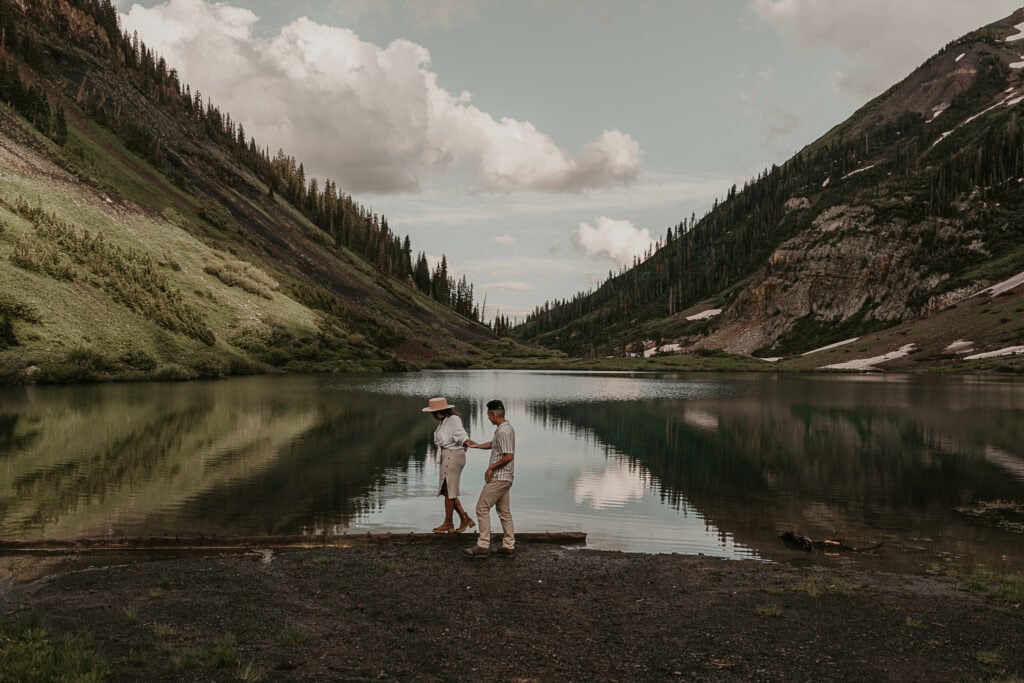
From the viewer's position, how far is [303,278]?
137 m

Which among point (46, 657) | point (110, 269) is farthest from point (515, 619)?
point (110, 269)

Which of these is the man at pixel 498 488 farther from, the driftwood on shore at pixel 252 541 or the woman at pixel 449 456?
the woman at pixel 449 456

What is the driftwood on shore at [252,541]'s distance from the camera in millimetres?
15625

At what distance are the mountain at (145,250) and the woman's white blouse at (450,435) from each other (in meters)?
54.0

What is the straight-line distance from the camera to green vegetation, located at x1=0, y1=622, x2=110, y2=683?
8.32m

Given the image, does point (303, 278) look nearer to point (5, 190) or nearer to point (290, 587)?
point (5, 190)

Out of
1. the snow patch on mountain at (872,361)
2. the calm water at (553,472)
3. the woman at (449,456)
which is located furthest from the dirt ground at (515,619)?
the snow patch on mountain at (872,361)

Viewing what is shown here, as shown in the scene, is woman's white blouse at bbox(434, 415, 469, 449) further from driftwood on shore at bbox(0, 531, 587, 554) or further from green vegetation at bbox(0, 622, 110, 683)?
green vegetation at bbox(0, 622, 110, 683)

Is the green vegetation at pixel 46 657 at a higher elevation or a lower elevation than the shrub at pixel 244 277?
lower

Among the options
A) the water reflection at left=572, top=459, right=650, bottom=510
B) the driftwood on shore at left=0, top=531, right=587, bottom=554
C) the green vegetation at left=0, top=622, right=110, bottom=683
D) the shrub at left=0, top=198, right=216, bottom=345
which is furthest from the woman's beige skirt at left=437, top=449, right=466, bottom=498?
the shrub at left=0, top=198, right=216, bottom=345

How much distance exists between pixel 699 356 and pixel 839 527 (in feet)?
518

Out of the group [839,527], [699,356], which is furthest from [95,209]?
[699,356]

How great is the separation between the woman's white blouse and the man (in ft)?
6.09

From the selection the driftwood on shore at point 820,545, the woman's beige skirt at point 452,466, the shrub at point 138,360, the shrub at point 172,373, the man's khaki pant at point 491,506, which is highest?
the shrub at point 138,360
